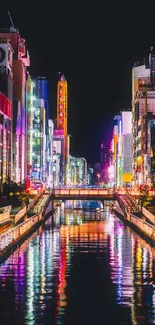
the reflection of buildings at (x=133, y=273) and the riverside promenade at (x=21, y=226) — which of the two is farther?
the riverside promenade at (x=21, y=226)

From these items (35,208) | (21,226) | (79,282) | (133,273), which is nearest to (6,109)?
(35,208)

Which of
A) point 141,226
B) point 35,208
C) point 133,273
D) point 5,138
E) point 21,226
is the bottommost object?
point 133,273

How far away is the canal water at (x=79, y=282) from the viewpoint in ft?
96.1

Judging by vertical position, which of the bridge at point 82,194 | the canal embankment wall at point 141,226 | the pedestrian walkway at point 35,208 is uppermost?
the bridge at point 82,194

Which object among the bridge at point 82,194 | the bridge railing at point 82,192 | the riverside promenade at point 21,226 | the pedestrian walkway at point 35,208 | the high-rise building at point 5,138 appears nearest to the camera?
the riverside promenade at point 21,226

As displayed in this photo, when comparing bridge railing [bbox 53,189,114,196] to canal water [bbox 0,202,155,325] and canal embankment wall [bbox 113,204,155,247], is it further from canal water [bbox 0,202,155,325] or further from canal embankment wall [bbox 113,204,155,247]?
canal water [bbox 0,202,155,325]

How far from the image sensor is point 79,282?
40094 millimetres

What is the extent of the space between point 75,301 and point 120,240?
39.5m

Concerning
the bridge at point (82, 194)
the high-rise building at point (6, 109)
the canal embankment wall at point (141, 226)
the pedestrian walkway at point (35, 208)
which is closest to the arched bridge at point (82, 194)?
the bridge at point (82, 194)

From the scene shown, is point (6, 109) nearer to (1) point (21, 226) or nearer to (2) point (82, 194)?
(2) point (82, 194)

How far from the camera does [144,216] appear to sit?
96.8 metres

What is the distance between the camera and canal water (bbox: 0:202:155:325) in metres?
29.3

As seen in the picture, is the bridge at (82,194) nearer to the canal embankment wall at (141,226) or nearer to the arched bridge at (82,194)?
A: the arched bridge at (82,194)

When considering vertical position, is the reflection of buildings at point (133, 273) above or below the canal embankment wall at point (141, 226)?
below
